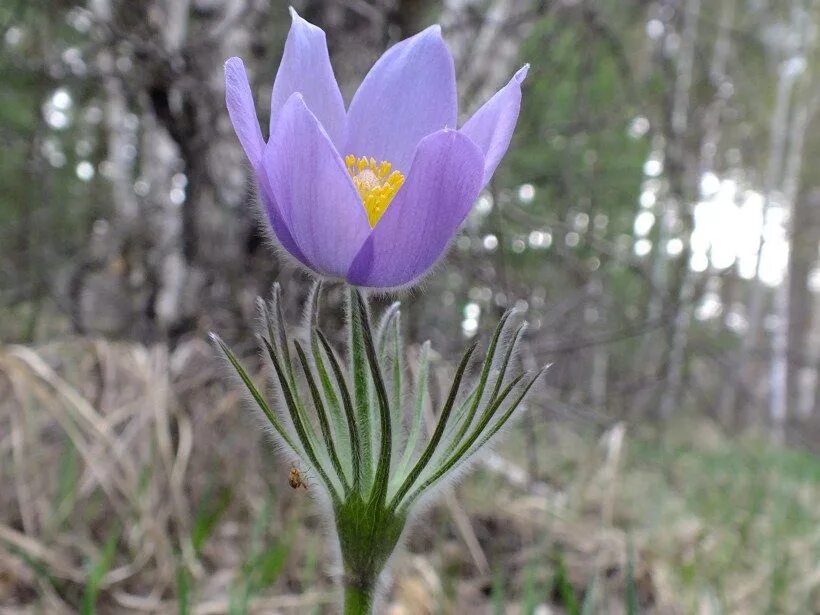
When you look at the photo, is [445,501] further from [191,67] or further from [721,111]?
[721,111]

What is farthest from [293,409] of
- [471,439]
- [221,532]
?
[221,532]

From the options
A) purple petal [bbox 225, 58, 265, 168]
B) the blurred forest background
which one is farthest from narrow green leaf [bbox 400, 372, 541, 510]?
the blurred forest background

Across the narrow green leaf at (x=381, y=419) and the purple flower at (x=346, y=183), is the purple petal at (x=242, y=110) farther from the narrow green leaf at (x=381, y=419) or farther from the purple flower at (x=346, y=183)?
the narrow green leaf at (x=381, y=419)

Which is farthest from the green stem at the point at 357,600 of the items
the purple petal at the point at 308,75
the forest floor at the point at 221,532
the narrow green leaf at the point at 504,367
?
the forest floor at the point at 221,532

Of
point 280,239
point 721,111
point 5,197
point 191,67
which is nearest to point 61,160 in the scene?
point 5,197

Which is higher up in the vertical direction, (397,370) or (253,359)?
(253,359)

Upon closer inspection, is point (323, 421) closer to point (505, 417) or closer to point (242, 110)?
point (505, 417)

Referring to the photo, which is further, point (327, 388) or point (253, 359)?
point (253, 359)

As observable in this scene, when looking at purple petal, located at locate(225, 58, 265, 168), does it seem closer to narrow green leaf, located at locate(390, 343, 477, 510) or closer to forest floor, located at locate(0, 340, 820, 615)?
narrow green leaf, located at locate(390, 343, 477, 510)
